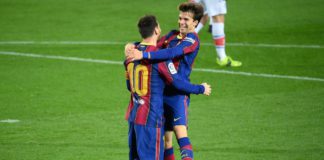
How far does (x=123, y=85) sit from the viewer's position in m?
13.0

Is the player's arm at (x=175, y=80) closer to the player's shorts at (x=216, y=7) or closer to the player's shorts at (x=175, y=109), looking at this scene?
the player's shorts at (x=175, y=109)

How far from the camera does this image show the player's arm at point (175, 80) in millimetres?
7098

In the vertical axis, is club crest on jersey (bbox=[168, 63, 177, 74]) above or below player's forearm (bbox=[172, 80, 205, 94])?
above

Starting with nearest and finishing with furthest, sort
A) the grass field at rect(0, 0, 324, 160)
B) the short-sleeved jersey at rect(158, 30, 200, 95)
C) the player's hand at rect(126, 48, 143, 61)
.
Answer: the player's hand at rect(126, 48, 143, 61) < the short-sleeved jersey at rect(158, 30, 200, 95) < the grass field at rect(0, 0, 324, 160)

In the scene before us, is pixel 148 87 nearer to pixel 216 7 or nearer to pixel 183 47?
pixel 183 47

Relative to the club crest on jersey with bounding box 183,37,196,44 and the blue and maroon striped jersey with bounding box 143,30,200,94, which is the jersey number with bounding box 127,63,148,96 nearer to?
the blue and maroon striped jersey with bounding box 143,30,200,94

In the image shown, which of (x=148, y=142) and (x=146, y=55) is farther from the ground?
(x=146, y=55)

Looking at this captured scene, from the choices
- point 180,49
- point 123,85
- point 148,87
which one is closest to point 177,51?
point 180,49

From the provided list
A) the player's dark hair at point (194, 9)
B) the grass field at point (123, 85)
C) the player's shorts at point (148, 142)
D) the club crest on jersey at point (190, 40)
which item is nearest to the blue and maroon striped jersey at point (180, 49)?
the club crest on jersey at point (190, 40)

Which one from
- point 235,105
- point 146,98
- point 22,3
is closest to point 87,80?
point 235,105

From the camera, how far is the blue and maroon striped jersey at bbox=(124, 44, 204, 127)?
7020 mm

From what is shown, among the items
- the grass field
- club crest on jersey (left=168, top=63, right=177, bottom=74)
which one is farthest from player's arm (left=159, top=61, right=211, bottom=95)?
the grass field

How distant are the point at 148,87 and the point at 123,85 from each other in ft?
19.8

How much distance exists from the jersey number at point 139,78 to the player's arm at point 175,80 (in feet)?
0.52
